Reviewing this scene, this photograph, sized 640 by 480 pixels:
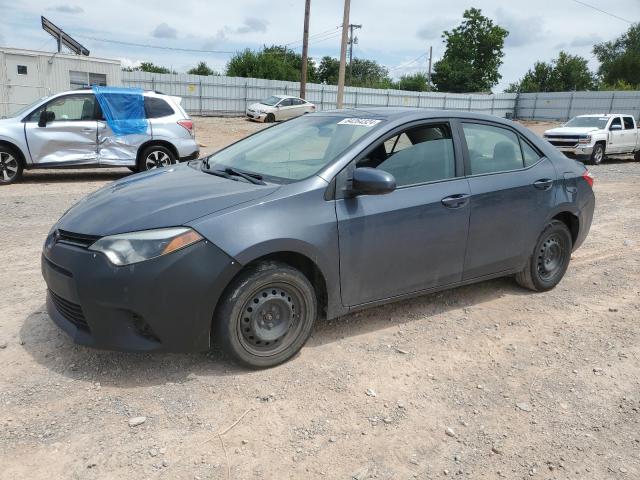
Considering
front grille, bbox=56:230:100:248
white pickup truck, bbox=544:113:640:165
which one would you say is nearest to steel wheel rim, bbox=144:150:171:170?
front grille, bbox=56:230:100:248

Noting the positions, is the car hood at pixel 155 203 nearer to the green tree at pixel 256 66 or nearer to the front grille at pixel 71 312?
the front grille at pixel 71 312

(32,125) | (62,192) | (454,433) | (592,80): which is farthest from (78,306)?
(592,80)

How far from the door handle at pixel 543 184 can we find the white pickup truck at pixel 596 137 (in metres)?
14.7

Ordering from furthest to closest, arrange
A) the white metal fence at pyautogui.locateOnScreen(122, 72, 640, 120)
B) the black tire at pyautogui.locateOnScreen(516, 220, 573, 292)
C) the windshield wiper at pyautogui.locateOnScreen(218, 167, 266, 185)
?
the white metal fence at pyautogui.locateOnScreen(122, 72, 640, 120), the black tire at pyautogui.locateOnScreen(516, 220, 573, 292), the windshield wiper at pyautogui.locateOnScreen(218, 167, 266, 185)

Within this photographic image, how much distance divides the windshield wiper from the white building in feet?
69.1

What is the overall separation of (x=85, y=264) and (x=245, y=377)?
1.12 metres

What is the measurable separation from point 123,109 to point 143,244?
28.0 ft

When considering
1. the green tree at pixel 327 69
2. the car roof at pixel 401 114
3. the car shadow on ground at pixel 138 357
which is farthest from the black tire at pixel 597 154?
the green tree at pixel 327 69

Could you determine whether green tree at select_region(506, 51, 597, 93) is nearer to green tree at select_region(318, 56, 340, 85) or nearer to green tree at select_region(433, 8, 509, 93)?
green tree at select_region(433, 8, 509, 93)

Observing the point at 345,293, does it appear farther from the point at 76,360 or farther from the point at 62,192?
the point at 62,192

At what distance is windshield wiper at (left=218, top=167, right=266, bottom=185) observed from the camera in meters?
3.55

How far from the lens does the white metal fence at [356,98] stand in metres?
31.5

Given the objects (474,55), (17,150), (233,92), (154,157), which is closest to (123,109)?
(154,157)

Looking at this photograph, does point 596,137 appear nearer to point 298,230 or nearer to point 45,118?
point 45,118
